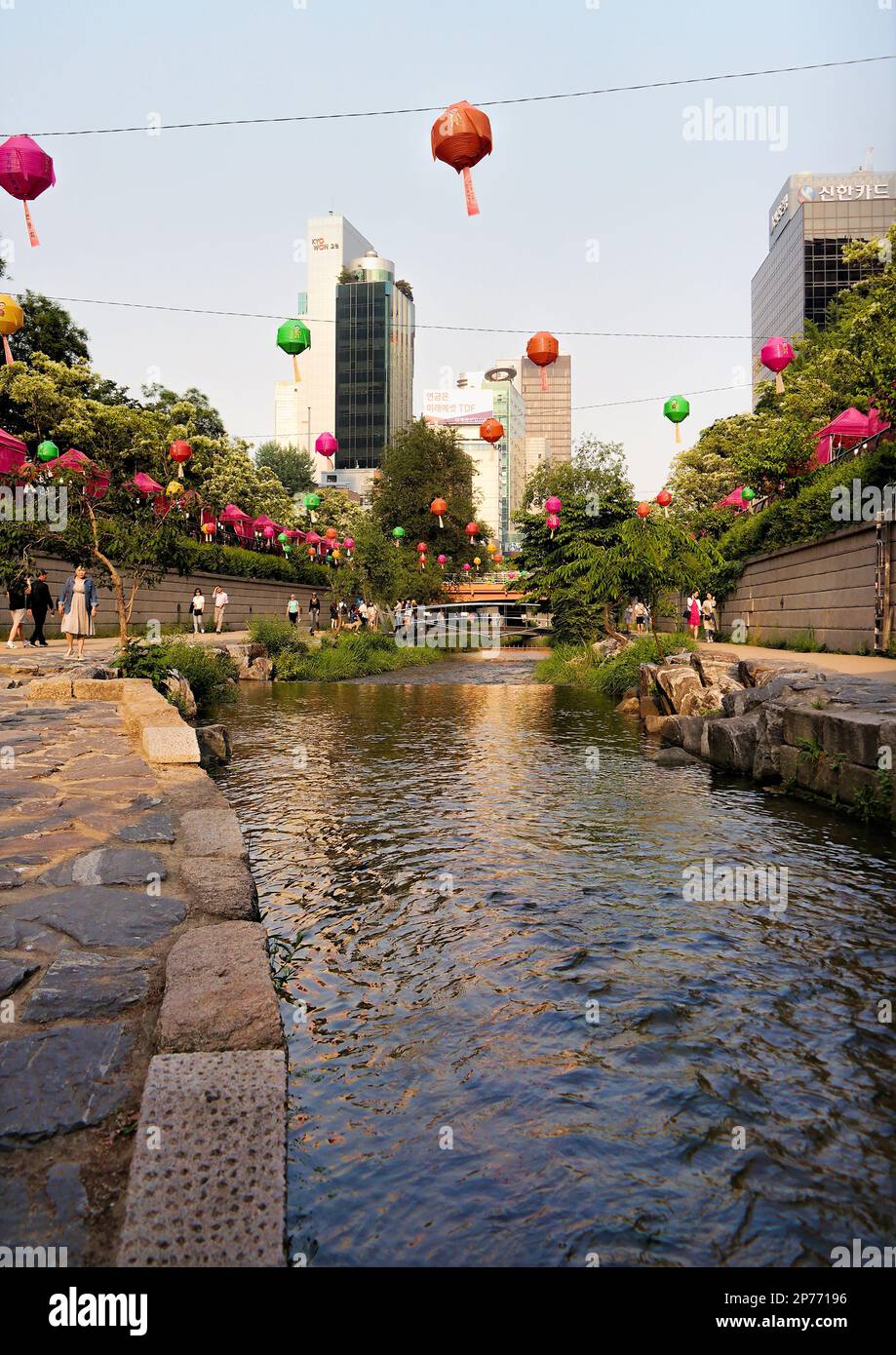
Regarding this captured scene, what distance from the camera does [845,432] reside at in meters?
20.5

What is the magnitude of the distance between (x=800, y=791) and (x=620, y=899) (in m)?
3.76

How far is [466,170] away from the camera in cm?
875

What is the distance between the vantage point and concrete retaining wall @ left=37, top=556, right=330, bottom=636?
23547 millimetres

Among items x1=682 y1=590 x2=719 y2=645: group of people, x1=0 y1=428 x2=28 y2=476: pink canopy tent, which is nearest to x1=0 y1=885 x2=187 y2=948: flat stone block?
x1=0 y1=428 x2=28 y2=476: pink canopy tent

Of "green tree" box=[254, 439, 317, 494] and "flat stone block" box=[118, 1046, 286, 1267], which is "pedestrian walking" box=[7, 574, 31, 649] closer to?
"flat stone block" box=[118, 1046, 286, 1267]

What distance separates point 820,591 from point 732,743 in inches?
424

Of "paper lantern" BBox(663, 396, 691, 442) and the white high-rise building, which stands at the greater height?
the white high-rise building

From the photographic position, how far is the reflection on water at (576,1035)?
7.98 feet

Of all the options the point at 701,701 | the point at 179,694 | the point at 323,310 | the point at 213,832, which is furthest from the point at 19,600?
the point at 323,310

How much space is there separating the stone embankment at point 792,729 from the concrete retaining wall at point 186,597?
53.2 ft

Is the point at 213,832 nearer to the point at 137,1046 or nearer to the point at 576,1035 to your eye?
the point at 137,1046

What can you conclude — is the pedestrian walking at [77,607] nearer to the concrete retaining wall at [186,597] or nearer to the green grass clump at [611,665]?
the concrete retaining wall at [186,597]

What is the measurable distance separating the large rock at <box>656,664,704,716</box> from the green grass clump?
2086mm
